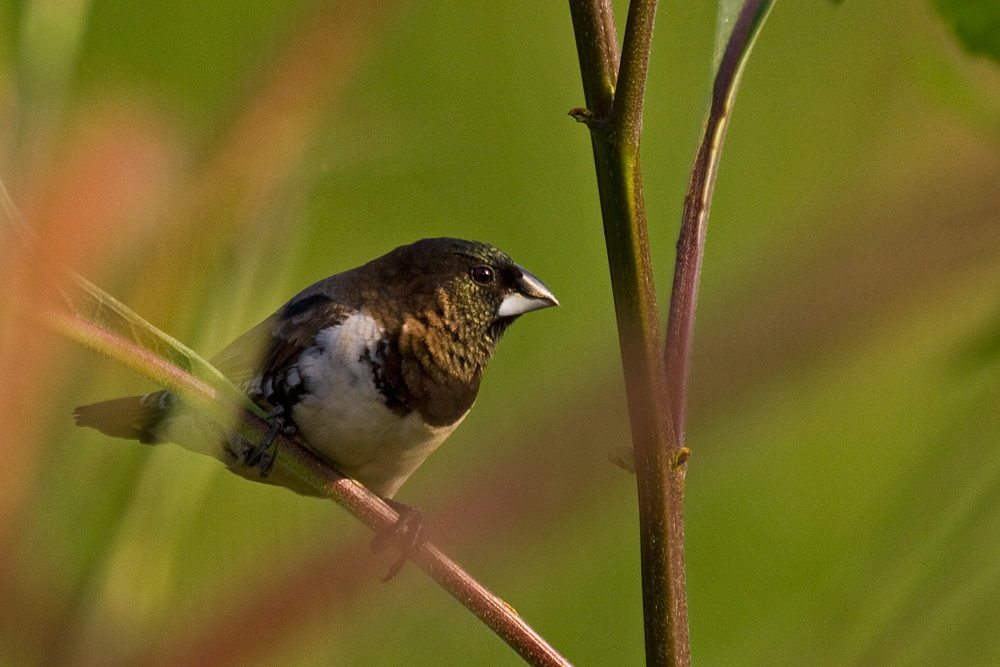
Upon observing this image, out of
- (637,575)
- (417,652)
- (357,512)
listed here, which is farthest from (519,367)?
(357,512)

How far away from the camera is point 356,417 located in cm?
53

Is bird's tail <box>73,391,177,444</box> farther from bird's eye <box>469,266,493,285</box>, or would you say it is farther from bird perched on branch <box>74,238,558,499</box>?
bird's eye <box>469,266,493,285</box>

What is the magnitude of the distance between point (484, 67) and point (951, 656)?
2.00ft

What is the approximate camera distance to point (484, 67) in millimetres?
847

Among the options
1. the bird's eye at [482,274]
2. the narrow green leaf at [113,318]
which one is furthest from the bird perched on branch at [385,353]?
the narrow green leaf at [113,318]

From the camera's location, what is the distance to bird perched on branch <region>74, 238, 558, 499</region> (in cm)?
53

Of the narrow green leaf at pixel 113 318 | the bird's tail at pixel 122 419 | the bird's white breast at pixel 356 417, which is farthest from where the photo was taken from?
the bird's white breast at pixel 356 417

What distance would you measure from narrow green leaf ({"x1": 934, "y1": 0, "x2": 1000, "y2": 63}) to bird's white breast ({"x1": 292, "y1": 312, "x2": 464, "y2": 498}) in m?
0.40

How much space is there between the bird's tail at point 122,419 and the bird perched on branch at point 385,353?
4 cm

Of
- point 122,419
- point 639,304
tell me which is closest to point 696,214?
point 639,304

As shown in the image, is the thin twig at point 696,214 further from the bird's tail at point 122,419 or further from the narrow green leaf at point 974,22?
the bird's tail at point 122,419

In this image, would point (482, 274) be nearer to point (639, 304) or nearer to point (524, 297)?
point (524, 297)

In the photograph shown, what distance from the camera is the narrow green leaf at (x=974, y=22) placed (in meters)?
0.17

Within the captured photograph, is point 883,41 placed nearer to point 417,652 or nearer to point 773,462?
point 773,462
